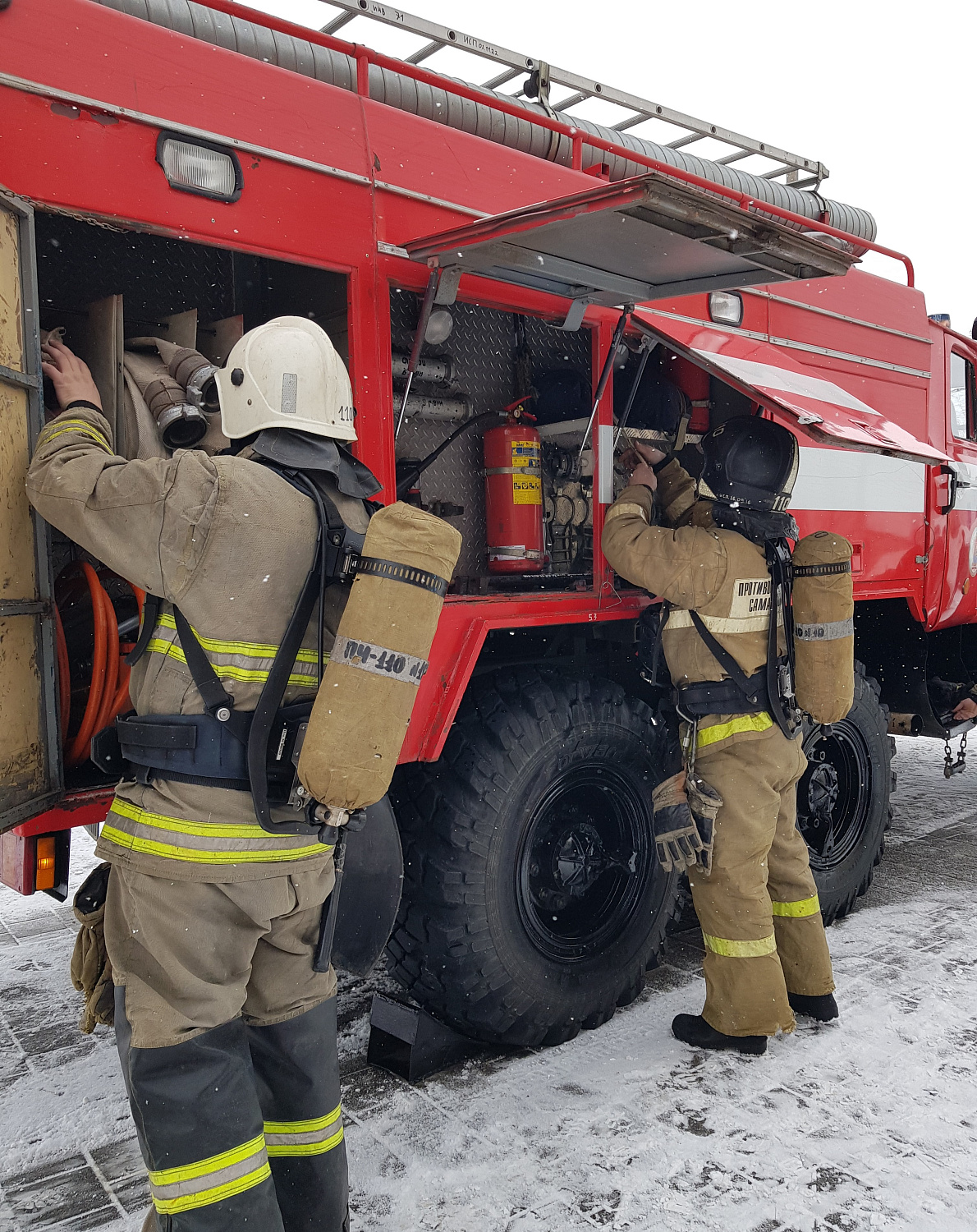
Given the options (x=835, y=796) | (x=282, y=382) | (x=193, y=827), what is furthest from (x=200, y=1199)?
(x=835, y=796)

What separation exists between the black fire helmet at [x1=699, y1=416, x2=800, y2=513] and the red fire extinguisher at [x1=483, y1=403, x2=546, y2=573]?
618 mm

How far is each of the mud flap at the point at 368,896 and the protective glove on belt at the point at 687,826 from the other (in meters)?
1.16

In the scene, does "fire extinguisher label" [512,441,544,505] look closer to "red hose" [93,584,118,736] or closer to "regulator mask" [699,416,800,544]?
"regulator mask" [699,416,800,544]

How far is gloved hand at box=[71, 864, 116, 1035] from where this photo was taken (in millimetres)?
1979

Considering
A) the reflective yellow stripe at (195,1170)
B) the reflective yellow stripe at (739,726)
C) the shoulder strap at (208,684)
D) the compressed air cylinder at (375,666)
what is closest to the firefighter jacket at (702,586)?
the reflective yellow stripe at (739,726)

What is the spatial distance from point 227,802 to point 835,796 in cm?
323

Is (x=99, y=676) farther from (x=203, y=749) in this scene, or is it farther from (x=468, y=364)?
(x=468, y=364)

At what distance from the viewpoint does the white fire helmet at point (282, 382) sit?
2.02 meters

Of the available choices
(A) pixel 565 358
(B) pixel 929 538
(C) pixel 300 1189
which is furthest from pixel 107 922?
(B) pixel 929 538

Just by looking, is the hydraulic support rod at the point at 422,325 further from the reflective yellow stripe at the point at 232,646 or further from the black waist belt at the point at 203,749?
the black waist belt at the point at 203,749

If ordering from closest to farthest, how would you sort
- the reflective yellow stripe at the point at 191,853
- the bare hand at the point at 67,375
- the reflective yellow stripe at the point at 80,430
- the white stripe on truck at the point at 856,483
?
1. the reflective yellow stripe at the point at 191,853
2. the reflective yellow stripe at the point at 80,430
3. the bare hand at the point at 67,375
4. the white stripe on truck at the point at 856,483

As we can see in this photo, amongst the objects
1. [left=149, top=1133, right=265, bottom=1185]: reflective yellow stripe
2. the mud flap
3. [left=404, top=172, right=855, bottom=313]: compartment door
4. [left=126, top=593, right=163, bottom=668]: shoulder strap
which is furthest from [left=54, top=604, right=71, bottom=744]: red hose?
[left=404, top=172, right=855, bottom=313]: compartment door

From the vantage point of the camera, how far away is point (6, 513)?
6.40 ft

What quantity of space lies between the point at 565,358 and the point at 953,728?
322cm
